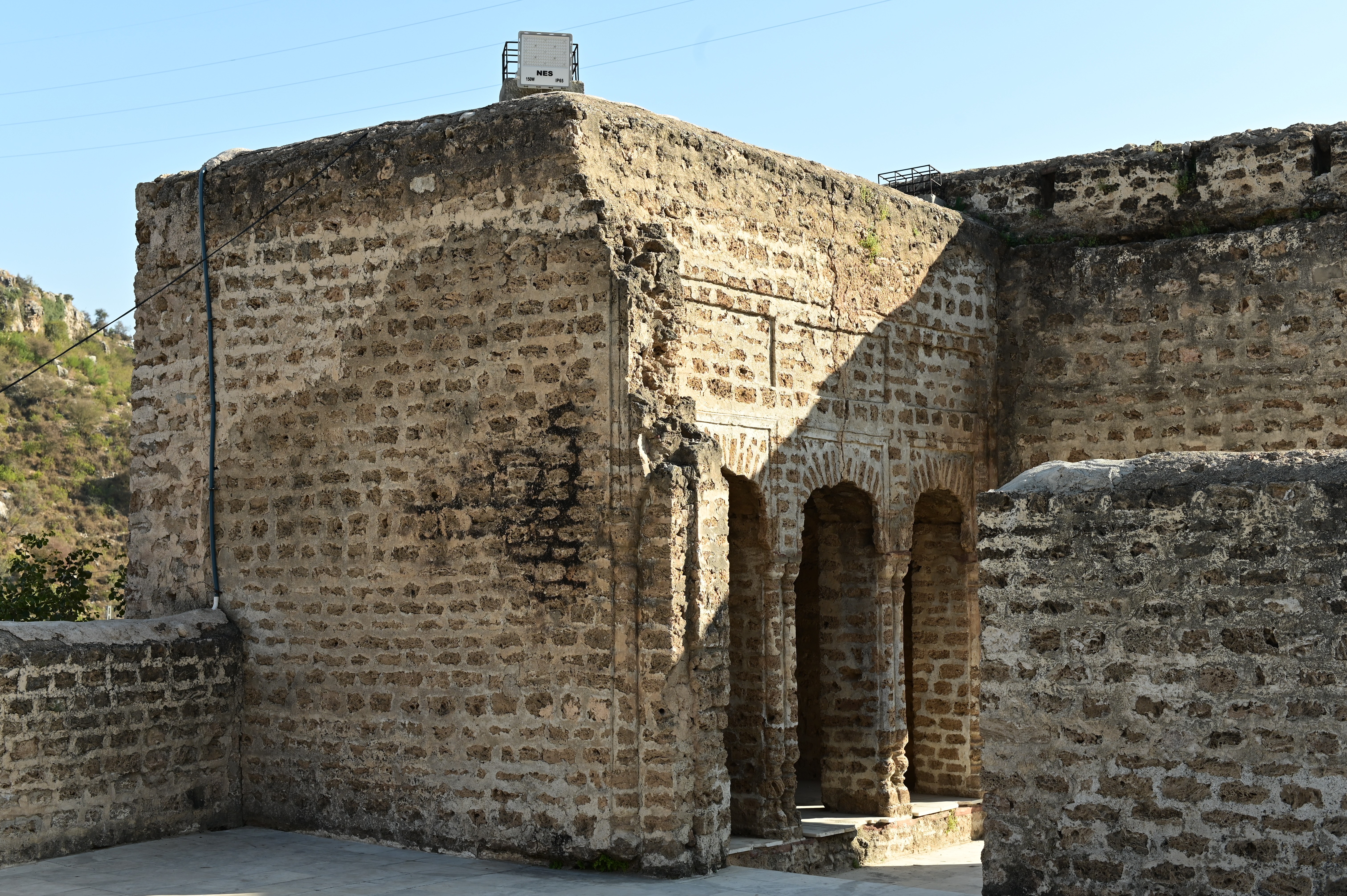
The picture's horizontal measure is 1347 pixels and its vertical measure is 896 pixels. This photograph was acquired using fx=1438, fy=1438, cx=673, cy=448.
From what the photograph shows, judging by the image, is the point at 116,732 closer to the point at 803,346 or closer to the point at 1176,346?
the point at 803,346

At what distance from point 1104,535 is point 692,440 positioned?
2503 millimetres

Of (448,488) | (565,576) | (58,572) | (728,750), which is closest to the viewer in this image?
(565,576)

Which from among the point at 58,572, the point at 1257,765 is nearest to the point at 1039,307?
the point at 1257,765

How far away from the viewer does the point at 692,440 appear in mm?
7848

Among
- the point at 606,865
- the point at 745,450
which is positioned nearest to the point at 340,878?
the point at 606,865

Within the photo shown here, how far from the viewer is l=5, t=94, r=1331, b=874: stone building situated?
7715 millimetres

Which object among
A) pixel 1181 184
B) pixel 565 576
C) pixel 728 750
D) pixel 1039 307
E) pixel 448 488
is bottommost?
pixel 728 750

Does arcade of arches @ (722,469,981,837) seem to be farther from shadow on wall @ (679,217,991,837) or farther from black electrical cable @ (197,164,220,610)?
black electrical cable @ (197,164,220,610)

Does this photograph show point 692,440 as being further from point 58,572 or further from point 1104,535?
point 58,572

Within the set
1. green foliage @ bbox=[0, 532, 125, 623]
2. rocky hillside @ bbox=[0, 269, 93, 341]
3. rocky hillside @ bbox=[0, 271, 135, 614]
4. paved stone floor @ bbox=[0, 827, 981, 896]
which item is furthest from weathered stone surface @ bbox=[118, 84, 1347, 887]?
rocky hillside @ bbox=[0, 269, 93, 341]

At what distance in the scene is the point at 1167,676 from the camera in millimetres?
5906

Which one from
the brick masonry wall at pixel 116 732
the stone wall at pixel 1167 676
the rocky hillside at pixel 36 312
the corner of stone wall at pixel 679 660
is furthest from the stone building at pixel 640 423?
the rocky hillside at pixel 36 312

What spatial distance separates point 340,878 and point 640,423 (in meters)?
2.79

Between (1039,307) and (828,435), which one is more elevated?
(1039,307)
